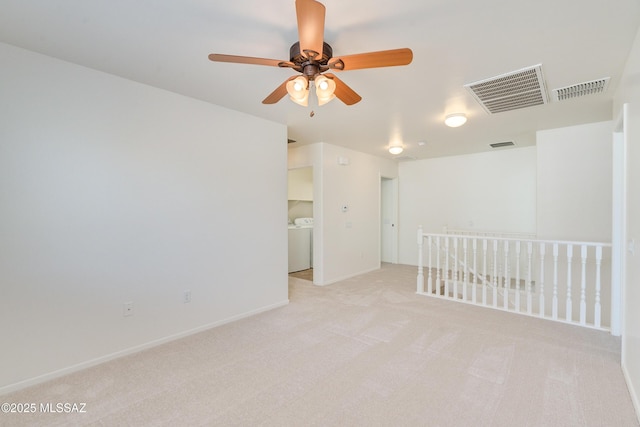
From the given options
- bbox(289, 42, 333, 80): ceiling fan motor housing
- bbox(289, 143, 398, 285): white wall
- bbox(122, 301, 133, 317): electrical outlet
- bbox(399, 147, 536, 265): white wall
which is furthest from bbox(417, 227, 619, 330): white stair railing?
bbox(122, 301, 133, 317): electrical outlet

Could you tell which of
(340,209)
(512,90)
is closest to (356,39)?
A: (512,90)

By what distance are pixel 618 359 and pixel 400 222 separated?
14.6 feet

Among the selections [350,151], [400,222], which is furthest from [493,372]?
[400,222]

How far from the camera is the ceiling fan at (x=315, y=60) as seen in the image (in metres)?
1.37

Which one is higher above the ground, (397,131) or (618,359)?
(397,131)

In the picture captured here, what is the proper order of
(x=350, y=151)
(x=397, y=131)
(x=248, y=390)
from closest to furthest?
1. (x=248, y=390)
2. (x=397, y=131)
3. (x=350, y=151)

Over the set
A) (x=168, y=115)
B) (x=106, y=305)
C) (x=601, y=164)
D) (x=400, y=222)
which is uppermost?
(x=168, y=115)

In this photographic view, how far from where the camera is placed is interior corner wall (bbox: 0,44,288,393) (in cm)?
202

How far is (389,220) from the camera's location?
6.66m

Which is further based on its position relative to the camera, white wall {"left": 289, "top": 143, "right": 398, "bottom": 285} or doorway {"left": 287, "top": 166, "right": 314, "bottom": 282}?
doorway {"left": 287, "top": 166, "right": 314, "bottom": 282}

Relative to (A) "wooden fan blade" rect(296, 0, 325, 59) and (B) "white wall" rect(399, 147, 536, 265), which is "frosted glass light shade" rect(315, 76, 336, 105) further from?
(B) "white wall" rect(399, 147, 536, 265)

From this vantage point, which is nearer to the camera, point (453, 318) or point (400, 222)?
point (453, 318)

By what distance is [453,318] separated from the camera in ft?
10.6

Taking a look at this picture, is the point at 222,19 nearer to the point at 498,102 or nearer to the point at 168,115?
the point at 168,115
